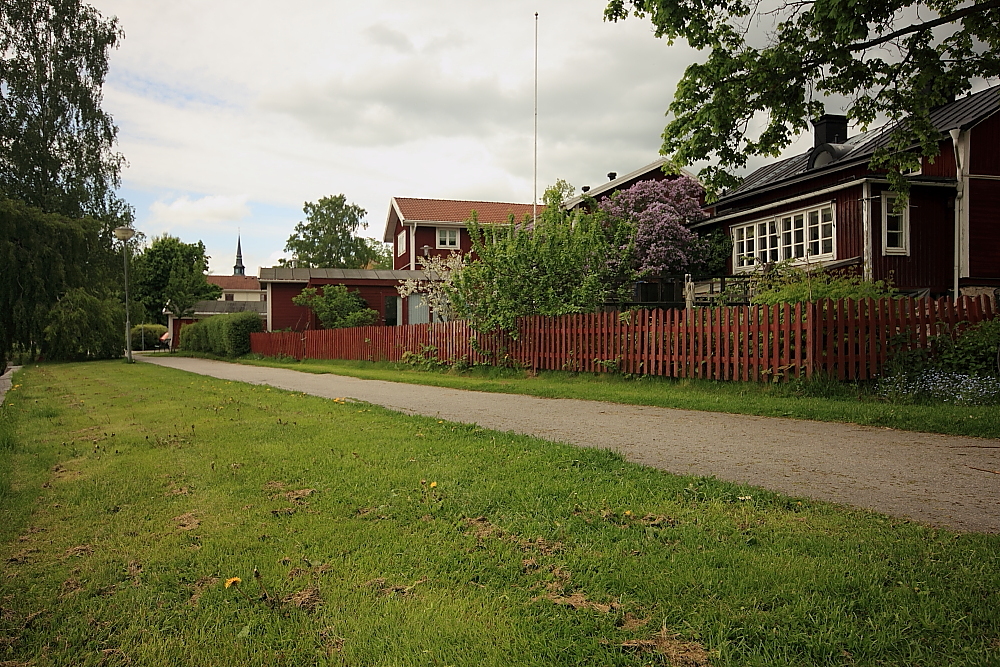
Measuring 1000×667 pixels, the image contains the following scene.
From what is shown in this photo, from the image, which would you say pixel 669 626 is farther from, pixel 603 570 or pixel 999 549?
pixel 999 549

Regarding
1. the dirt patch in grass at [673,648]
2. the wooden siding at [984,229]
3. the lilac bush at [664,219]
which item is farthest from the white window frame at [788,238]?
the dirt patch in grass at [673,648]

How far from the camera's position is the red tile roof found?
46.1 m

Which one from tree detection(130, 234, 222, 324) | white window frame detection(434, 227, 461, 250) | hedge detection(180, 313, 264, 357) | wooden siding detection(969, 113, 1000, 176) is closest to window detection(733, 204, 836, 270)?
wooden siding detection(969, 113, 1000, 176)

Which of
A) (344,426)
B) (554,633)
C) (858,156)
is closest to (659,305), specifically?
(858,156)

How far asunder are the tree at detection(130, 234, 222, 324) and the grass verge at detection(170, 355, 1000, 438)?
56.2m

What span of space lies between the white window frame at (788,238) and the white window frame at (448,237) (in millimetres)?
22032

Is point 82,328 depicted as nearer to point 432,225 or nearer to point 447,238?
point 432,225

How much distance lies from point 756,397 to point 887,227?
13.9 meters

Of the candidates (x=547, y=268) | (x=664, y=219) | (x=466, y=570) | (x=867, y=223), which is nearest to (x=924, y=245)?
(x=867, y=223)

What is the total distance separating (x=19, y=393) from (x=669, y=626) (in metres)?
15.9

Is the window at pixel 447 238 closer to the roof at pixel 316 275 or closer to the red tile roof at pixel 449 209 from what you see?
the red tile roof at pixel 449 209

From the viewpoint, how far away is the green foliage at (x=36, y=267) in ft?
78.6

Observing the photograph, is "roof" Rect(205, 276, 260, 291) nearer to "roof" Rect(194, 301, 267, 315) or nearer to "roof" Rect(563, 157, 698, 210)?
"roof" Rect(194, 301, 267, 315)

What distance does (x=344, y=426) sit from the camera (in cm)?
859
